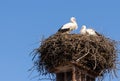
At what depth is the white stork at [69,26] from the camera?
16734 millimetres

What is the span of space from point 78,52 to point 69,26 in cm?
314

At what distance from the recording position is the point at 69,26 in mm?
17422

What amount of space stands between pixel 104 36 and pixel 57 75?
2.22 meters

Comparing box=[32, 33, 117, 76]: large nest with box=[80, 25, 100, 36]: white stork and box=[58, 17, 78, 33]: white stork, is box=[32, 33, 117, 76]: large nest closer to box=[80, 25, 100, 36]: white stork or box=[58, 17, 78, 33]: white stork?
box=[80, 25, 100, 36]: white stork

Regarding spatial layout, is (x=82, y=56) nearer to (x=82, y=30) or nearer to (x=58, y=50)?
(x=58, y=50)

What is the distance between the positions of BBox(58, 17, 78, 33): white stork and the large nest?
1214 millimetres

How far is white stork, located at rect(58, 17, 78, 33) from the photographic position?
54.9ft

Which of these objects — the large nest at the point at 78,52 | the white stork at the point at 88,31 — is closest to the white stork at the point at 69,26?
the white stork at the point at 88,31

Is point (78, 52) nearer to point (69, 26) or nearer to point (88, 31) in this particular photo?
point (88, 31)

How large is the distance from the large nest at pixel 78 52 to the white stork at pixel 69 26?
3.98ft

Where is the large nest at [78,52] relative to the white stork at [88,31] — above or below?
below

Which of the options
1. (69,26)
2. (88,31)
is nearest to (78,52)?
(88,31)

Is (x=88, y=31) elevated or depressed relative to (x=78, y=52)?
elevated

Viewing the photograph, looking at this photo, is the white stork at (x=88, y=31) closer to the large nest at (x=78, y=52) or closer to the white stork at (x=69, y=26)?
the white stork at (x=69, y=26)
